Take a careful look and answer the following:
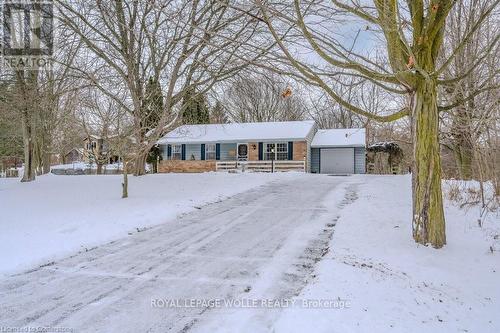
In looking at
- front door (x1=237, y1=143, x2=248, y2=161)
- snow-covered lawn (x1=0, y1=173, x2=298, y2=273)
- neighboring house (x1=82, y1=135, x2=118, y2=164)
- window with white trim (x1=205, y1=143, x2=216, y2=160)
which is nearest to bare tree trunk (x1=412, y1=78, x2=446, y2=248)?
snow-covered lawn (x1=0, y1=173, x2=298, y2=273)

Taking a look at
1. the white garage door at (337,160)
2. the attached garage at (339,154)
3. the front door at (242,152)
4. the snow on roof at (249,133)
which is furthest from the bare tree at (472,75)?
the front door at (242,152)

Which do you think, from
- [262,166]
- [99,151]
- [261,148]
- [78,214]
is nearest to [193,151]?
[261,148]

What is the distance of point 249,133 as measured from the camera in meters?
26.7

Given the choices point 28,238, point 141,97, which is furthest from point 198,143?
point 28,238

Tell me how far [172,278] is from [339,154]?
75.8ft

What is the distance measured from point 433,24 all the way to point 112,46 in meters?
11.7

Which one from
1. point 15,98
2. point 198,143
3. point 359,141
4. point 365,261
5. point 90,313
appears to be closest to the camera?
point 90,313

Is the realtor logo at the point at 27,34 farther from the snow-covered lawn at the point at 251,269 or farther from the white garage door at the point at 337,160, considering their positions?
the white garage door at the point at 337,160

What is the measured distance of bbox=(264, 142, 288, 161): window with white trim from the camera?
2553 cm

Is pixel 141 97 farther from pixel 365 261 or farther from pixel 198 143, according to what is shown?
pixel 198 143

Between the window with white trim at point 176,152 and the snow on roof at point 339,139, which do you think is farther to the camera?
the window with white trim at point 176,152

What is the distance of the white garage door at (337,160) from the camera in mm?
25844

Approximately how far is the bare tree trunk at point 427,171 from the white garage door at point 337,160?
20.7 metres

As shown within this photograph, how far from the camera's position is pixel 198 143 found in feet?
90.6
